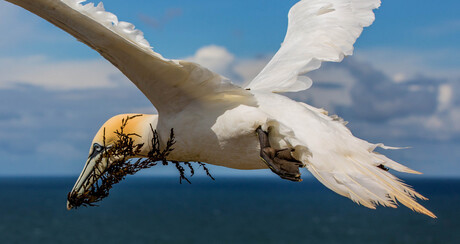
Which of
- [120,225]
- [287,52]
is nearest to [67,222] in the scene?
[120,225]

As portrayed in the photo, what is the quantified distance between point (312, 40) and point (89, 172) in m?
2.43

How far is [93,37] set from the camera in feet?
12.8

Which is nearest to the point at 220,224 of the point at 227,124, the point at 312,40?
the point at 312,40

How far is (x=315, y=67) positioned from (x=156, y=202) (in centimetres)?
10073

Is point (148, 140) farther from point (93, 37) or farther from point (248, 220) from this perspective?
point (248, 220)

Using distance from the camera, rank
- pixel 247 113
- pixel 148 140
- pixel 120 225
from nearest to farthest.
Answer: pixel 247 113, pixel 148 140, pixel 120 225

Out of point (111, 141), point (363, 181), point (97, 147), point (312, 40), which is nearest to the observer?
point (363, 181)

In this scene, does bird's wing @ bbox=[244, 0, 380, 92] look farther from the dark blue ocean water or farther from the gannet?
the dark blue ocean water

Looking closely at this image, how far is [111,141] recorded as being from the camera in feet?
16.7

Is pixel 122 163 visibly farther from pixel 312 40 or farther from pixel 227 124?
pixel 312 40

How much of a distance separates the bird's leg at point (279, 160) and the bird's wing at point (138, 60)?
1.47 feet

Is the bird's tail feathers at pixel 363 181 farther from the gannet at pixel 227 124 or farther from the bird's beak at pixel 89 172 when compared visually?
the bird's beak at pixel 89 172

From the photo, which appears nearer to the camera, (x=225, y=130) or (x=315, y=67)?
(x=225, y=130)

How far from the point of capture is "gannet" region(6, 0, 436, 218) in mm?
3859
